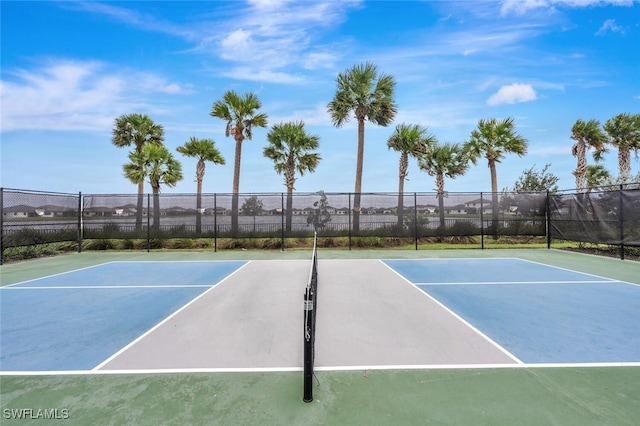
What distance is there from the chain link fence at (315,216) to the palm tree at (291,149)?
3.32 metres

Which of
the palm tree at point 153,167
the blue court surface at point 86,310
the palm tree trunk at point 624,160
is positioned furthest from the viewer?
the palm tree trunk at point 624,160

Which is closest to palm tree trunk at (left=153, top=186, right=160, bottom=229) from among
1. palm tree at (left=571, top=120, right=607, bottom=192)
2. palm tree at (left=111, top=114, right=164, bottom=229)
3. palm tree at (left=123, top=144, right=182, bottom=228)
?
palm tree at (left=123, top=144, right=182, bottom=228)

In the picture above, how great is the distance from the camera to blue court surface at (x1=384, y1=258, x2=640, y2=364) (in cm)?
345

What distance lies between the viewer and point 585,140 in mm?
20016

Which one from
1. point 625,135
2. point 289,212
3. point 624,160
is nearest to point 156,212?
point 289,212

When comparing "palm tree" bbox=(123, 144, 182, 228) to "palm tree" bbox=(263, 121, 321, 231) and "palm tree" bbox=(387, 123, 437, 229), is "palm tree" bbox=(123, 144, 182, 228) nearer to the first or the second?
"palm tree" bbox=(263, 121, 321, 231)

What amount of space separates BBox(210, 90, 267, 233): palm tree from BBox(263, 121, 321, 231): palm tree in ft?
3.97

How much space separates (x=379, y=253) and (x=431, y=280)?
4798 millimetres

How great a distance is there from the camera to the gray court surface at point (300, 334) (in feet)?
10.5

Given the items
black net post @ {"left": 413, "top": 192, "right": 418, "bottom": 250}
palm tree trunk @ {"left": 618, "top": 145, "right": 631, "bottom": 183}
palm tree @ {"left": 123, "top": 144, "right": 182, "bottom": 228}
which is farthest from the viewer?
palm tree trunk @ {"left": 618, "top": 145, "right": 631, "bottom": 183}

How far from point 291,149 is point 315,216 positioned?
15.0ft

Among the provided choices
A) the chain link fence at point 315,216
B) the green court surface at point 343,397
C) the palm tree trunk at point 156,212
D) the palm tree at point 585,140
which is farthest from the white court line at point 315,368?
the palm tree at point 585,140

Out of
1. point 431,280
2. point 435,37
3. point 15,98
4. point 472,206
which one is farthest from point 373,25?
point 15,98

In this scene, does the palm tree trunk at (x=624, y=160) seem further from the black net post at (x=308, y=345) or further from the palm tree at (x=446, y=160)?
the black net post at (x=308, y=345)
